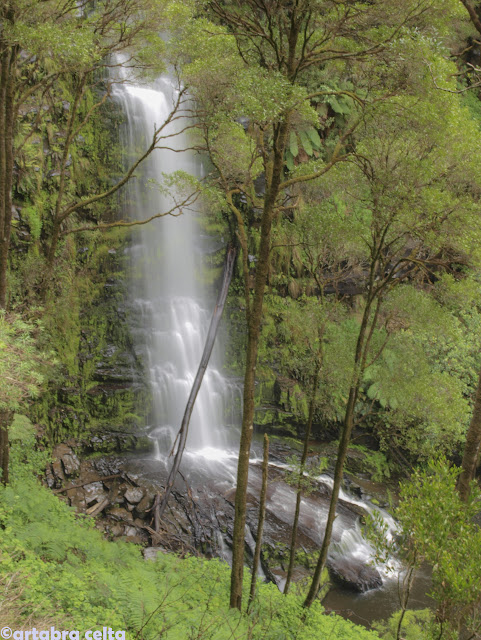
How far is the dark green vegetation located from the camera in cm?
507

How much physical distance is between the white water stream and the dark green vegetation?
1126mm

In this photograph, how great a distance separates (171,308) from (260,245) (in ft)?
34.2

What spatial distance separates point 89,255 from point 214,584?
1094cm

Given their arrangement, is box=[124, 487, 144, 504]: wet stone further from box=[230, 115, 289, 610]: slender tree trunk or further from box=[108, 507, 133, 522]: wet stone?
box=[230, 115, 289, 610]: slender tree trunk

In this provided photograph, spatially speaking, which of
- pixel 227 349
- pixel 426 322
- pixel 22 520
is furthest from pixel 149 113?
pixel 22 520

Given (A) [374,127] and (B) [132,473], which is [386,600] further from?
(A) [374,127]

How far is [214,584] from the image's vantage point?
7.65 m

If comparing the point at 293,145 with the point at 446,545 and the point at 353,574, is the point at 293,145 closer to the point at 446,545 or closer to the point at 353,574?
the point at 353,574

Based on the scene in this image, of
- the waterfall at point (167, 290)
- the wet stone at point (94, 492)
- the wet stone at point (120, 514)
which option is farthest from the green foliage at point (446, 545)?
the waterfall at point (167, 290)

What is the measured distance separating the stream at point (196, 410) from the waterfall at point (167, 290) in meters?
0.04

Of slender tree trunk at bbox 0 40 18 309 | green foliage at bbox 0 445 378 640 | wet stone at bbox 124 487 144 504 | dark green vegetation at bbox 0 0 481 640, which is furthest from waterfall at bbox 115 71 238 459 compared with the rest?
slender tree trunk at bbox 0 40 18 309

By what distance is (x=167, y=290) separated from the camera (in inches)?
656

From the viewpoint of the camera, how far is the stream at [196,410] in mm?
10906

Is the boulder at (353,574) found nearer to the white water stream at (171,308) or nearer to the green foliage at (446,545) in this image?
the white water stream at (171,308)
